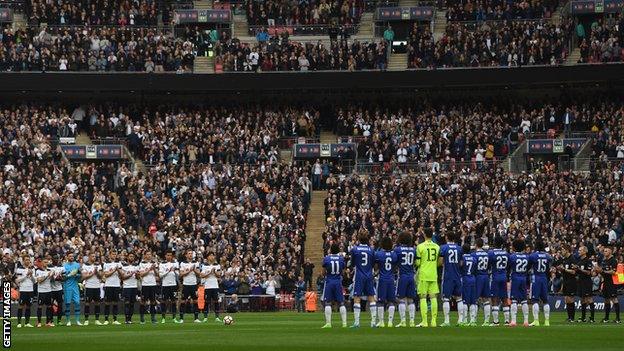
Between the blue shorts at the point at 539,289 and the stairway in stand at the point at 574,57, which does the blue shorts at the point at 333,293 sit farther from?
the stairway in stand at the point at 574,57

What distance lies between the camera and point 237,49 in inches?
2911

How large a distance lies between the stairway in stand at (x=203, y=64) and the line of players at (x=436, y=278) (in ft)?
126

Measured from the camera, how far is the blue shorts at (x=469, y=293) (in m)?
35.9

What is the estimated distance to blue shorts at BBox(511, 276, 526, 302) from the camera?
36.0 m

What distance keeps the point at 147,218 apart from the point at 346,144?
41.4ft

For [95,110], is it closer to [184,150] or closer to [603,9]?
[184,150]

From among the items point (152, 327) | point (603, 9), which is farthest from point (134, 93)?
point (152, 327)

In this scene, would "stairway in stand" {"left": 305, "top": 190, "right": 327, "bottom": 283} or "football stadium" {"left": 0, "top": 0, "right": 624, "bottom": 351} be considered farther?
"stairway in stand" {"left": 305, "top": 190, "right": 327, "bottom": 283}

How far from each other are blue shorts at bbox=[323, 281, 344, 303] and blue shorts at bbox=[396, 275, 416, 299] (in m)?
1.61

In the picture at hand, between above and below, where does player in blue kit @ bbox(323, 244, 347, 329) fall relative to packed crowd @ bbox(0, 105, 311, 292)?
below

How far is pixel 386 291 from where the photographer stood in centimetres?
3528

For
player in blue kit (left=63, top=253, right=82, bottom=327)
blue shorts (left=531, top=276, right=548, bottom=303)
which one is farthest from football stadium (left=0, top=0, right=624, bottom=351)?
Answer: blue shorts (left=531, top=276, right=548, bottom=303)

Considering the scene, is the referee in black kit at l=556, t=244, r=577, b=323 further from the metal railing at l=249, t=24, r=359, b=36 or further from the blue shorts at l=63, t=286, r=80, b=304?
the metal railing at l=249, t=24, r=359, b=36

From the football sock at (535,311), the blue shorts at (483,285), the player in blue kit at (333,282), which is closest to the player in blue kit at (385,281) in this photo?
the player in blue kit at (333,282)
